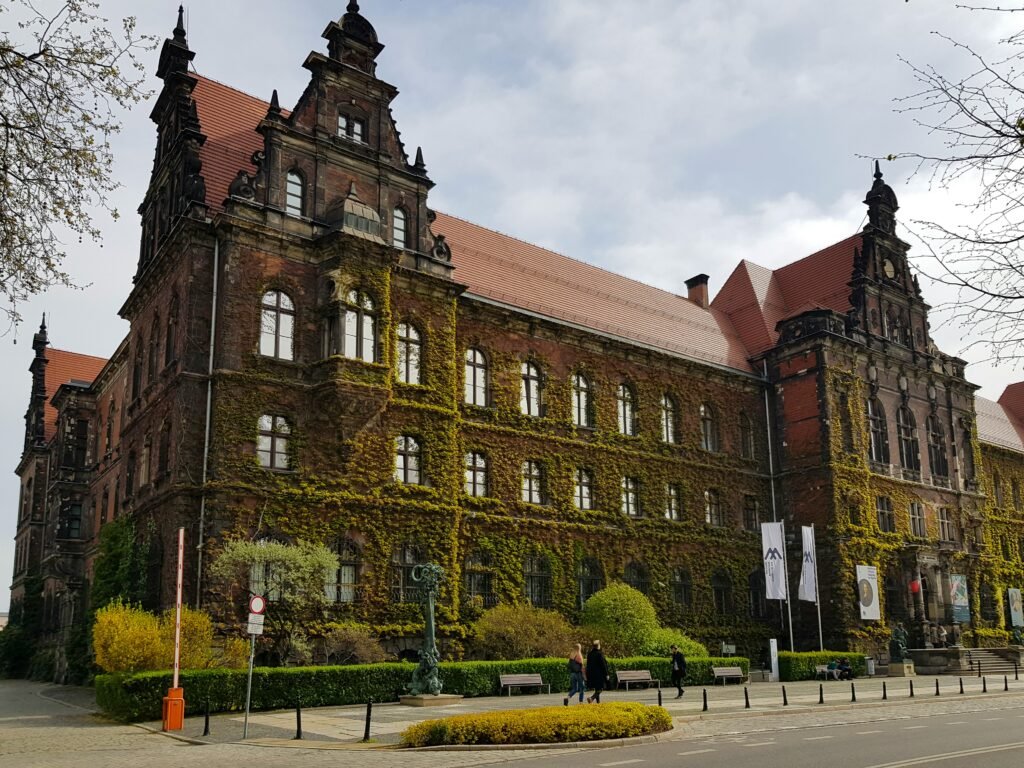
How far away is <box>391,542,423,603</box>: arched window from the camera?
105ft

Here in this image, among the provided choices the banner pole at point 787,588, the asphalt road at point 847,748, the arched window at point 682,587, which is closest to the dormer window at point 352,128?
the arched window at point 682,587

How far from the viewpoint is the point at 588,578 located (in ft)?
129

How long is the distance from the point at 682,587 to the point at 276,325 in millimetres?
21203

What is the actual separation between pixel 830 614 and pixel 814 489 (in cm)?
572

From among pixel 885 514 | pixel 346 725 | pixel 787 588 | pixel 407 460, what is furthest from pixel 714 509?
pixel 346 725

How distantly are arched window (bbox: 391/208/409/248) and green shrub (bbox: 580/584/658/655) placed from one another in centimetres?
1500

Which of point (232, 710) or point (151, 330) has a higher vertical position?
point (151, 330)

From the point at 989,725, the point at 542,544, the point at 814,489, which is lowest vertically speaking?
the point at 989,725

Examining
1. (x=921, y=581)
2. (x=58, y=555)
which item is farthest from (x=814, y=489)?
(x=58, y=555)

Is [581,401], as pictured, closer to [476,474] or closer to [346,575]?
[476,474]

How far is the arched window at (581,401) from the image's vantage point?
40.9 metres

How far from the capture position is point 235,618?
28.3 metres

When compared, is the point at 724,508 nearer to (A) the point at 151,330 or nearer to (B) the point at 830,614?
(B) the point at 830,614

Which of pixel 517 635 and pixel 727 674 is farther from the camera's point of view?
pixel 727 674
